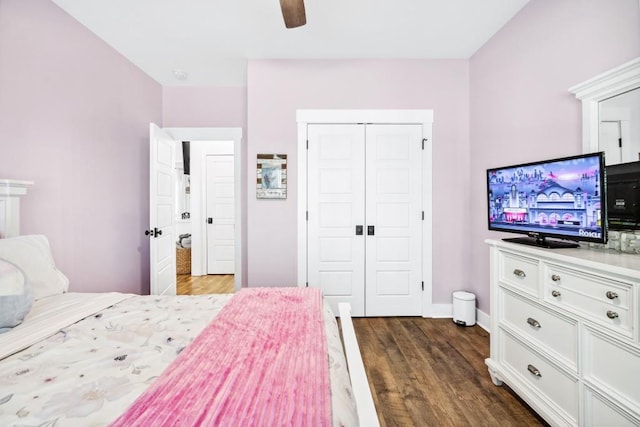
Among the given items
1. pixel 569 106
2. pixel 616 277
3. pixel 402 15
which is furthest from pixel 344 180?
pixel 616 277

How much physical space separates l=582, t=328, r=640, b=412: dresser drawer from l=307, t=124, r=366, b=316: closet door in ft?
6.28

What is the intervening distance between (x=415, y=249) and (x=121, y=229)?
3.07 m

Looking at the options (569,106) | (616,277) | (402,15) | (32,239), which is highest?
(402,15)

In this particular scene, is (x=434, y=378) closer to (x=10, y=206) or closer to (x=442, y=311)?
(x=442, y=311)

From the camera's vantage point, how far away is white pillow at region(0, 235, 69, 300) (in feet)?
4.78

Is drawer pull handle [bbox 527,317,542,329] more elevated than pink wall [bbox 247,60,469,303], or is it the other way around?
pink wall [bbox 247,60,469,303]

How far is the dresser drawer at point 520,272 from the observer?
5.13ft

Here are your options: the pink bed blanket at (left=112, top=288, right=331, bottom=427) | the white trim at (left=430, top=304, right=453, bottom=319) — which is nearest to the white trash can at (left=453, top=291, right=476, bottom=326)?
the white trim at (left=430, top=304, right=453, bottom=319)

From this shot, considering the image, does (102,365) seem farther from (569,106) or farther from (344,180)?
(569,106)

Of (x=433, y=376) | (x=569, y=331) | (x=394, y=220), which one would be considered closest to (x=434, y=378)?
(x=433, y=376)

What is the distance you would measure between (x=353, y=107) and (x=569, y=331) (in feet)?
8.21

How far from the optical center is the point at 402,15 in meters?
2.31

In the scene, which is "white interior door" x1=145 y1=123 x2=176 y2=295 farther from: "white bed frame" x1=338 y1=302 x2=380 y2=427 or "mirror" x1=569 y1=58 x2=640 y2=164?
"mirror" x1=569 y1=58 x2=640 y2=164

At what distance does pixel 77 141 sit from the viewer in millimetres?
2314
